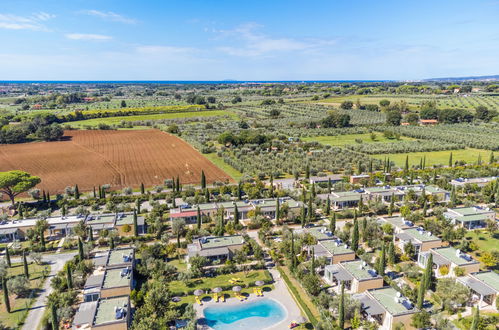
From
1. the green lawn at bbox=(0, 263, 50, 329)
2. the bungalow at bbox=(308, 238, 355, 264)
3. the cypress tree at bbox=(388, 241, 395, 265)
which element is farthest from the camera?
the cypress tree at bbox=(388, 241, 395, 265)

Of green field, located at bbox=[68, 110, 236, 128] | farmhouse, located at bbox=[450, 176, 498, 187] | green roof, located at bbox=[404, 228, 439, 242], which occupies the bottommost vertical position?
green roof, located at bbox=[404, 228, 439, 242]

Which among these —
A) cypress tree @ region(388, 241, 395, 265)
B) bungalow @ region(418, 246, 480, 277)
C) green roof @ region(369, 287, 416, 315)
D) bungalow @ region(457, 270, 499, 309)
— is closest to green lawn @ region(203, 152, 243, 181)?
cypress tree @ region(388, 241, 395, 265)

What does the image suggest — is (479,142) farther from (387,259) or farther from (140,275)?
Result: (140,275)

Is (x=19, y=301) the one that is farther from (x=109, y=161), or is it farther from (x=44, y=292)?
(x=109, y=161)

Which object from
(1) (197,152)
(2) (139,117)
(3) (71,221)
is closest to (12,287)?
(3) (71,221)

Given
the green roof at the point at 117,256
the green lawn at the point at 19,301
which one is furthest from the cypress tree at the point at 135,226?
the green lawn at the point at 19,301

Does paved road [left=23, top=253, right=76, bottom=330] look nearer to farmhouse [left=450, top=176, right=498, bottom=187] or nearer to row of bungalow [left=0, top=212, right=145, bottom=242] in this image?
row of bungalow [left=0, top=212, right=145, bottom=242]
